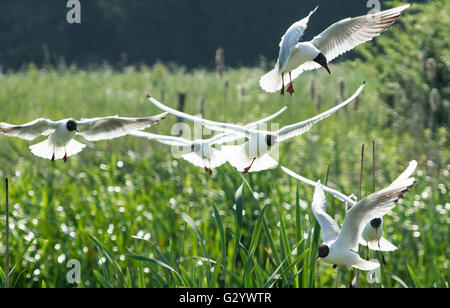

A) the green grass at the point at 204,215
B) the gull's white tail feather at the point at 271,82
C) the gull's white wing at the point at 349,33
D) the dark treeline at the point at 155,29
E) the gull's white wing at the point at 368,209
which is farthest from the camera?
the dark treeline at the point at 155,29

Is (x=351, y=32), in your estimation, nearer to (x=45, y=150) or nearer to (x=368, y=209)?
(x=368, y=209)

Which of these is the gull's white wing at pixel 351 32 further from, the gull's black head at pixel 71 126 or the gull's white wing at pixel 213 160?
the gull's black head at pixel 71 126

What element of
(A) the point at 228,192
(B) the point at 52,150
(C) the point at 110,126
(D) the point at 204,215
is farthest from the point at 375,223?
(D) the point at 204,215

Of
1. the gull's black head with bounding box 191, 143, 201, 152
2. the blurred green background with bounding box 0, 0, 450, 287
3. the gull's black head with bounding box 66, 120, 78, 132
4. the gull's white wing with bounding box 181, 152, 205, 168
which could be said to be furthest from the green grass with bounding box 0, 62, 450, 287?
the gull's black head with bounding box 66, 120, 78, 132

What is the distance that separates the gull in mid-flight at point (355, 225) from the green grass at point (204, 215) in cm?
39

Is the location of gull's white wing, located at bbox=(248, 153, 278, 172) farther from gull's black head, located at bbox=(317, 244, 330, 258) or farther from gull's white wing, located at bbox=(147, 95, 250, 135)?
gull's black head, located at bbox=(317, 244, 330, 258)

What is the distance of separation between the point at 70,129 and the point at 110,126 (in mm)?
120

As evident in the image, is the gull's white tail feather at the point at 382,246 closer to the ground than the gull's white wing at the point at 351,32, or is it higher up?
closer to the ground

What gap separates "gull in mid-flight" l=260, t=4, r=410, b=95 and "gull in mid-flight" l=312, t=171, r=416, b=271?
283 millimetres

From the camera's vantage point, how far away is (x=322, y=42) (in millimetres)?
1467

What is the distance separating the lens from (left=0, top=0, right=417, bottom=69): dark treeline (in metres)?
23.1

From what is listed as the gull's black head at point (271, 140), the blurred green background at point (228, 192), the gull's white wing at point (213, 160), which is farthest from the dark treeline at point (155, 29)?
the gull's black head at point (271, 140)

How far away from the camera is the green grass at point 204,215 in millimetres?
2498

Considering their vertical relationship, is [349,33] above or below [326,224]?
above
